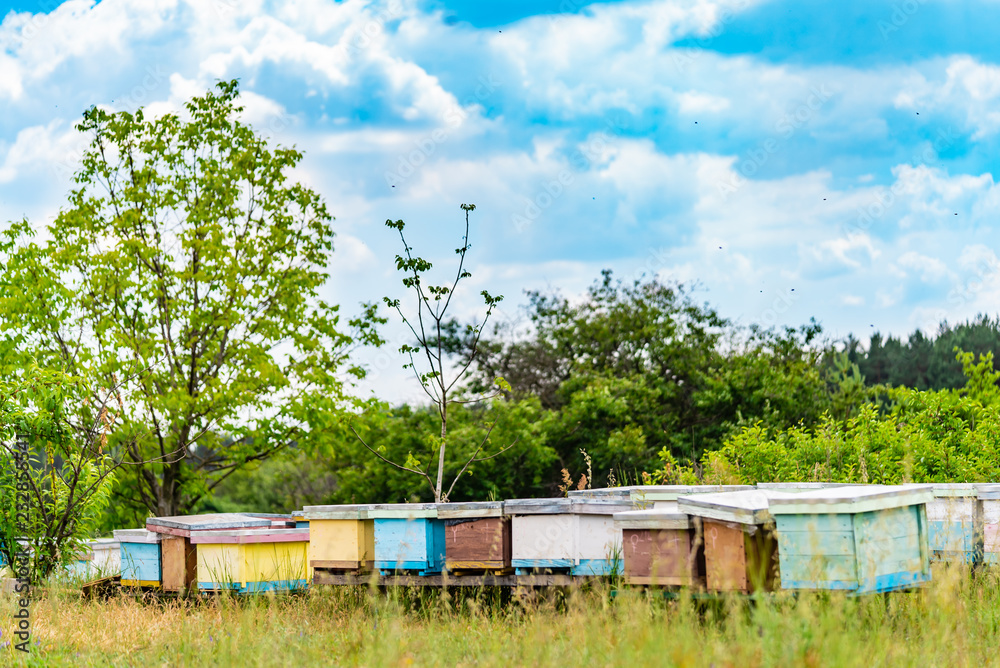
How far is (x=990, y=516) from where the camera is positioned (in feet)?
21.4

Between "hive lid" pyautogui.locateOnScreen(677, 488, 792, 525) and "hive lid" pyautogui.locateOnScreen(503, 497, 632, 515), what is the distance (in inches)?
29.2

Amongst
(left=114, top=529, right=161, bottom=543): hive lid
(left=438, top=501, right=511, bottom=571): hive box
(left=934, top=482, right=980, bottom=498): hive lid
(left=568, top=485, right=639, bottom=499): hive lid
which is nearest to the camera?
(left=438, top=501, right=511, bottom=571): hive box

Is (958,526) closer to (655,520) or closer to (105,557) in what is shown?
(655,520)

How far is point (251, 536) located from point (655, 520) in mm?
3626

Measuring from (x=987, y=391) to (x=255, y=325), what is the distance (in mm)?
10627

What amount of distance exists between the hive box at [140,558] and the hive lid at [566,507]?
372cm

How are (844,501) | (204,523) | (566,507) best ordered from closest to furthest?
1. (844,501)
2. (566,507)
3. (204,523)

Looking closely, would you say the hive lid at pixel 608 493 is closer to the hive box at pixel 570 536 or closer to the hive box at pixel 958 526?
the hive box at pixel 570 536

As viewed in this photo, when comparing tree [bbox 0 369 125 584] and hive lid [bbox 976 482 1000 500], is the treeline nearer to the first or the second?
tree [bbox 0 369 125 584]

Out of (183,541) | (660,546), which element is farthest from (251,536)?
(660,546)

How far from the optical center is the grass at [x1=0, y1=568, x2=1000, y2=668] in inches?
151

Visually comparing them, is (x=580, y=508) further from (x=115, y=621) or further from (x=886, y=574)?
(x=115, y=621)

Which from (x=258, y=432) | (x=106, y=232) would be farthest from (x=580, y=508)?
(x=106, y=232)

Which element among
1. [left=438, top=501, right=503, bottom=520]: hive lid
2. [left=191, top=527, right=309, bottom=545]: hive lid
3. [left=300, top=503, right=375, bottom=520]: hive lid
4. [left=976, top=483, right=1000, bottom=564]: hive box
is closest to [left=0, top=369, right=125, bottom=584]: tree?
[left=191, top=527, right=309, bottom=545]: hive lid
